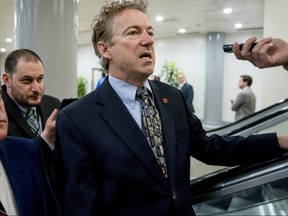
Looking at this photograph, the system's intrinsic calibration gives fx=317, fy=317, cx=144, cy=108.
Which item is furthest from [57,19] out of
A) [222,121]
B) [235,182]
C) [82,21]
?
[222,121]

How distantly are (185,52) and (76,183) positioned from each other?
44.0 ft

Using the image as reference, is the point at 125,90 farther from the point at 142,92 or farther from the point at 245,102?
→ the point at 245,102

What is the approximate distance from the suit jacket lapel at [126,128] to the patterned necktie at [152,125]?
2.4 inches

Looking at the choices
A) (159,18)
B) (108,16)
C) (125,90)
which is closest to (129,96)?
(125,90)

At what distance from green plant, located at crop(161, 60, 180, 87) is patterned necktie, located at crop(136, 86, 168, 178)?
12.0m

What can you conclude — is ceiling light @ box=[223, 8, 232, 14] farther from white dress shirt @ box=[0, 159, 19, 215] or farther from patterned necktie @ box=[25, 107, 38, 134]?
white dress shirt @ box=[0, 159, 19, 215]

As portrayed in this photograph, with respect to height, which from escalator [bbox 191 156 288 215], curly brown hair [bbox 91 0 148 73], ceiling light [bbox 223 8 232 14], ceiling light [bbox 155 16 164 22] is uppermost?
ceiling light [bbox 223 8 232 14]

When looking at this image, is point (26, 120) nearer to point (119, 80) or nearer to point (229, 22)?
point (119, 80)

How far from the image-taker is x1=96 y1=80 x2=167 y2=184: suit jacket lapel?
55.6 inches

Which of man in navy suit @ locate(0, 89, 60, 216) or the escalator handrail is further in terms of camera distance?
the escalator handrail

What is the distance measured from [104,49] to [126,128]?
1.56 ft

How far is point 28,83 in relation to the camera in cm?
211

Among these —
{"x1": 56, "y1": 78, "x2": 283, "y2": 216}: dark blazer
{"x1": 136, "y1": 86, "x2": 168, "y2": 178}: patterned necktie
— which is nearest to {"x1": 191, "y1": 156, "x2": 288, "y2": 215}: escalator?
{"x1": 56, "y1": 78, "x2": 283, "y2": 216}: dark blazer

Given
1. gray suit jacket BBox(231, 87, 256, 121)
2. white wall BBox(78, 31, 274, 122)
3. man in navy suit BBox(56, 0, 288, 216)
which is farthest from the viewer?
white wall BBox(78, 31, 274, 122)
